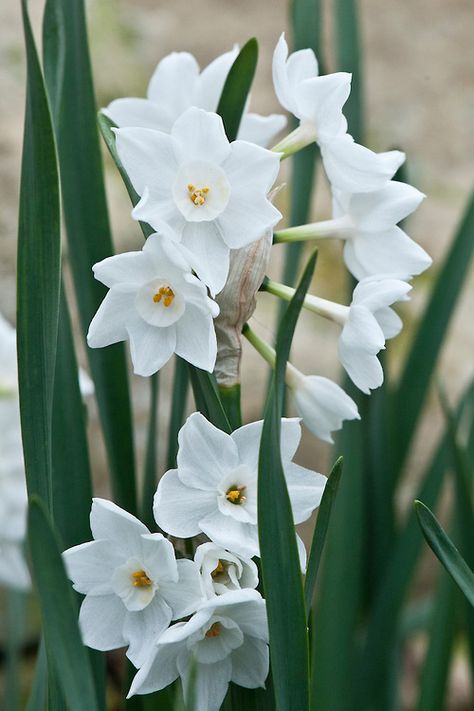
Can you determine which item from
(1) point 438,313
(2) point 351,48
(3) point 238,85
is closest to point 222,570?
(3) point 238,85

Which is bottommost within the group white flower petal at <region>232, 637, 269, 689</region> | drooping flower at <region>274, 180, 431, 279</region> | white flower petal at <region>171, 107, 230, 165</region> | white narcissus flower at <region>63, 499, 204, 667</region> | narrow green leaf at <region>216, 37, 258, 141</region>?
white flower petal at <region>232, 637, 269, 689</region>

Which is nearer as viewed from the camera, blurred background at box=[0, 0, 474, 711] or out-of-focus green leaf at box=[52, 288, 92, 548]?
out-of-focus green leaf at box=[52, 288, 92, 548]

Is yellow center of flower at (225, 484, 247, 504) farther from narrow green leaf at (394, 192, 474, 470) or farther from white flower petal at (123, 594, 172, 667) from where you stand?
narrow green leaf at (394, 192, 474, 470)

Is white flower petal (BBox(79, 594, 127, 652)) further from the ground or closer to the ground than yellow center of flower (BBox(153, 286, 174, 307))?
closer to the ground

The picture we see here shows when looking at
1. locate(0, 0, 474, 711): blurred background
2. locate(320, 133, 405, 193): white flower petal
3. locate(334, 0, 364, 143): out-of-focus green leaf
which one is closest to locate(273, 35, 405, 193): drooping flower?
locate(320, 133, 405, 193): white flower petal

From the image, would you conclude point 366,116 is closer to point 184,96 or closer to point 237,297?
point 184,96

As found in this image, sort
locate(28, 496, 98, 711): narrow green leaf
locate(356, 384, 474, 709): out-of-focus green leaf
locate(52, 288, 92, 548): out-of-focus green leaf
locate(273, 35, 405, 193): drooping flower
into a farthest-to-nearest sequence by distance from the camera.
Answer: locate(356, 384, 474, 709): out-of-focus green leaf → locate(52, 288, 92, 548): out-of-focus green leaf → locate(273, 35, 405, 193): drooping flower → locate(28, 496, 98, 711): narrow green leaf
